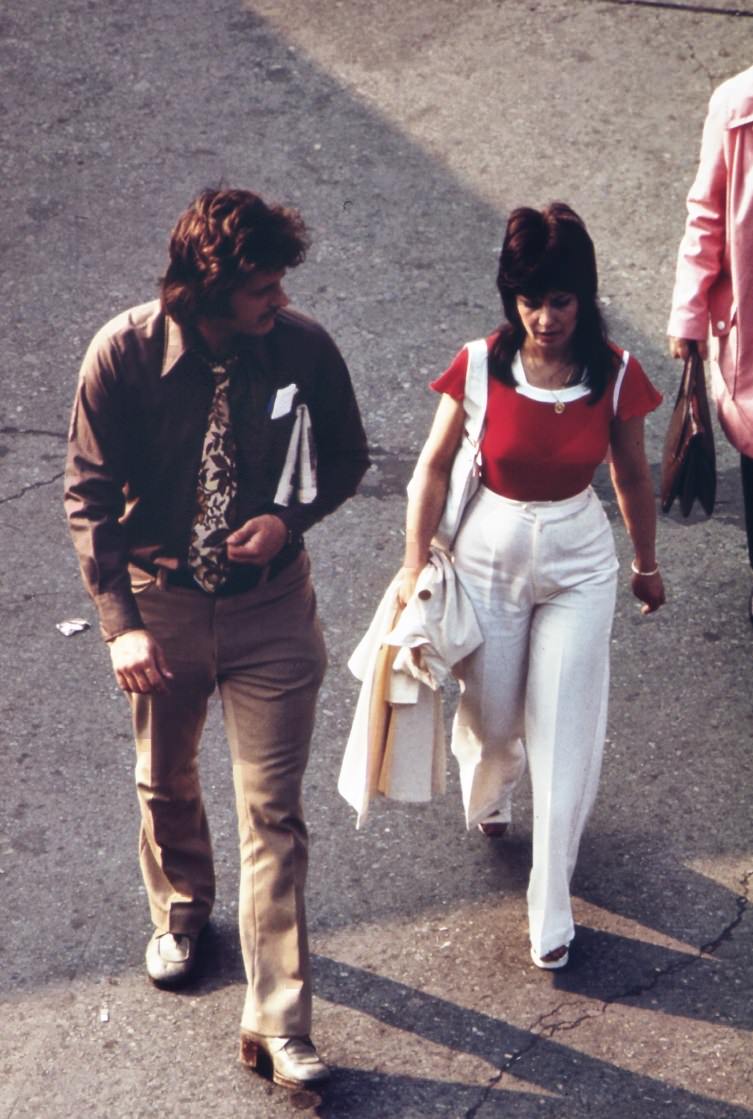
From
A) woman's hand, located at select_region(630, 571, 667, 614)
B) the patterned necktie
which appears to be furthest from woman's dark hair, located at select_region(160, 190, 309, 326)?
woman's hand, located at select_region(630, 571, 667, 614)

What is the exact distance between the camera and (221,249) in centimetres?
378

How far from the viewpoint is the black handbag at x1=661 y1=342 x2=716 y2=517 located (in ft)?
16.4

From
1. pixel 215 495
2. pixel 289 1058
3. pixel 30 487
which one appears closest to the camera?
pixel 215 495

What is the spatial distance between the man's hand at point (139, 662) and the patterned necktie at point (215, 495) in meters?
0.23

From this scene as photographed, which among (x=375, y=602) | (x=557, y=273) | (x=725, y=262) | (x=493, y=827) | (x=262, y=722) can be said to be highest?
(x=557, y=273)

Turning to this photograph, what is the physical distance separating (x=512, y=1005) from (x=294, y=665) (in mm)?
1128

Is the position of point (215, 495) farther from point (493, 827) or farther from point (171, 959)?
point (493, 827)

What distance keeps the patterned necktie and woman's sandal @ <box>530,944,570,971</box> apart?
1.40 meters

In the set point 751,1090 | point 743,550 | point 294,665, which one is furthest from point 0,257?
point 751,1090

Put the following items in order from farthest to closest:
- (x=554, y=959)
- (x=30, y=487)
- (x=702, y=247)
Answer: (x=30, y=487) → (x=702, y=247) → (x=554, y=959)

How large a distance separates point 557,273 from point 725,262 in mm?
1255

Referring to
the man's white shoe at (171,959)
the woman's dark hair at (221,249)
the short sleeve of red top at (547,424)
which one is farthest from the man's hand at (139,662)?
the short sleeve of red top at (547,424)

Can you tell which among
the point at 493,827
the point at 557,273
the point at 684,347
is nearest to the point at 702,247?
the point at 684,347

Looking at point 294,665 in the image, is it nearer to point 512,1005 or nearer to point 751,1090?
point 512,1005
